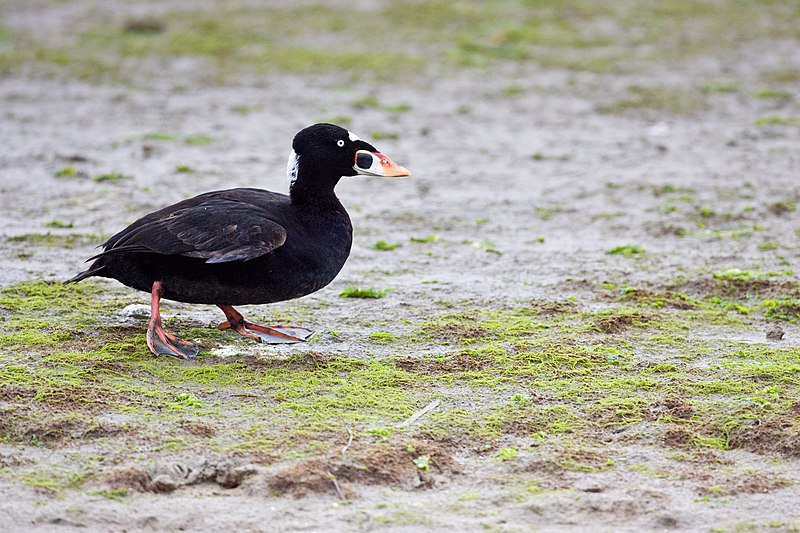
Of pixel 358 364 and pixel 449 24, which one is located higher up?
pixel 449 24

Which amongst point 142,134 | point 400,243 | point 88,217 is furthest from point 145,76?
point 400,243

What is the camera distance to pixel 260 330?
21.8 ft

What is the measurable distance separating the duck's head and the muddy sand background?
91cm

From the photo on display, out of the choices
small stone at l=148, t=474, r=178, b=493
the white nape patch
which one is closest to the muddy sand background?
small stone at l=148, t=474, r=178, b=493

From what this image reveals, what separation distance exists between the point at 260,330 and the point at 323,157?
1072 millimetres

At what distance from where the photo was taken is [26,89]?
46.8 ft

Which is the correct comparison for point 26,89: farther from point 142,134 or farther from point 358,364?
point 358,364

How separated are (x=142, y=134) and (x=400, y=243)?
4562mm

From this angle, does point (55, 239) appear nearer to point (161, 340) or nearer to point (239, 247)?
point (161, 340)

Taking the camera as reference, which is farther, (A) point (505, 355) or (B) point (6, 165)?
(B) point (6, 165)

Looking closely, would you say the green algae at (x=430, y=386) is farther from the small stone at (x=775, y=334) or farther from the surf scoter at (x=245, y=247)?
the surf scoter at (x=245, y=247)

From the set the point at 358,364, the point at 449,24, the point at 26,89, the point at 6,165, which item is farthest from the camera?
the point at 449,24

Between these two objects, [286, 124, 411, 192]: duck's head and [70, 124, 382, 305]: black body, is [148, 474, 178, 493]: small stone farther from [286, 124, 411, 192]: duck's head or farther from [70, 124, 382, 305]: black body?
[286, 124, 411, 192]: duck's head

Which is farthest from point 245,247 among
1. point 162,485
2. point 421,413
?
point 162,485
